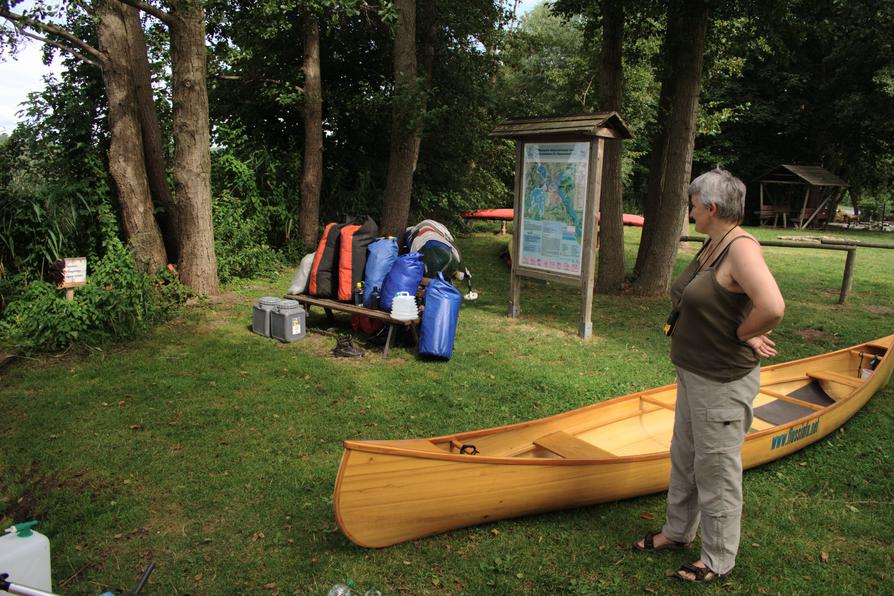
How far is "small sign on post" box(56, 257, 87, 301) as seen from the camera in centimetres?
696

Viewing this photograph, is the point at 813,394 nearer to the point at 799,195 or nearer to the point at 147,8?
the point at 147,8

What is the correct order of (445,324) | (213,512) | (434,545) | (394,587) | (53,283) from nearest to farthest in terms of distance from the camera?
(394,587) → (434,545) → (213,512) → (445,324) → (53,283)

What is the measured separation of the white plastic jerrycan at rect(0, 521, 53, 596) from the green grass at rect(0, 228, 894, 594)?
19.0 inches

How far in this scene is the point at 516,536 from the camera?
12.5 feet

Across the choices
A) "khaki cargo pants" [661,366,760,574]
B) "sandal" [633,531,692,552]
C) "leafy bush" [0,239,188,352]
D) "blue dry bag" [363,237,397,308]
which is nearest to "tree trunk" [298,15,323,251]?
"leafy bush" [0,239,188,352]

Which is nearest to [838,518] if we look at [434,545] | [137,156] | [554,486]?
[554,486]

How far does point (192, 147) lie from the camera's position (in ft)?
29.8

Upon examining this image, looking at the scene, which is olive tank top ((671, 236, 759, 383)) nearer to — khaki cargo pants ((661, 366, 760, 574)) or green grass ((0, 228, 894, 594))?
khaki cargo pants ((661, 366, 760, 574))

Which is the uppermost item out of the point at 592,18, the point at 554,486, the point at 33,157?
the point at 592,18

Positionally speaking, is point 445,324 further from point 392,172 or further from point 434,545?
point 392,172

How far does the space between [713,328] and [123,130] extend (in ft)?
26.4

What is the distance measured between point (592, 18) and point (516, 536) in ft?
37.2

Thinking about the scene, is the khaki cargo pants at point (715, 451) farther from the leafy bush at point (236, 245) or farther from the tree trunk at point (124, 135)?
the leafy bush at point (236, 245)

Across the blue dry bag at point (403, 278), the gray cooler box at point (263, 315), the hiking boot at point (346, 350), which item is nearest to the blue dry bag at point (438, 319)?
the blue dry bag at point (403, 278)
